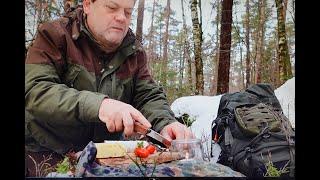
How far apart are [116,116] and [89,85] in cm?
29

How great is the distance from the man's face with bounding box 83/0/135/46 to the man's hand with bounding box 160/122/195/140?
64cm

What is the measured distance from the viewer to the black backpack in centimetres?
295

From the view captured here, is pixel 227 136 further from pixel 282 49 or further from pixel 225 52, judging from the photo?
pixel 282 49

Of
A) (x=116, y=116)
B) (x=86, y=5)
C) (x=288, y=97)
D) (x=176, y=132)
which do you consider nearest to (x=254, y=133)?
(x=288, y=97)

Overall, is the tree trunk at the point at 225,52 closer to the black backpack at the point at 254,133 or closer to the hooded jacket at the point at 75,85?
the black backpack at the point at 254,133

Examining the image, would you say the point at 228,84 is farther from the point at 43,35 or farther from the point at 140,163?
the point at 43,35

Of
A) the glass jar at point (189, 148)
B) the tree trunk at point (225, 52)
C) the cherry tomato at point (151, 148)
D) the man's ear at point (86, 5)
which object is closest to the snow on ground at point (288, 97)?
the tree trunk at point (225, 52)

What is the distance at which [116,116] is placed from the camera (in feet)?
9.45

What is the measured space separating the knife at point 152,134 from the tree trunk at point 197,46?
1.41 feet

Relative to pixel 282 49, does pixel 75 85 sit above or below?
below

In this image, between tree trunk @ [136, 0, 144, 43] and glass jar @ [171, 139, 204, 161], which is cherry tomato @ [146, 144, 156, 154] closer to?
glass jar @ [171, 139, 204, 161]

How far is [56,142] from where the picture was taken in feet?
9.70

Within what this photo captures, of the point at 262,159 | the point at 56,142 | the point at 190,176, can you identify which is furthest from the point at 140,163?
the point at 262,159

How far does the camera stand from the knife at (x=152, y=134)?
2922 mm
